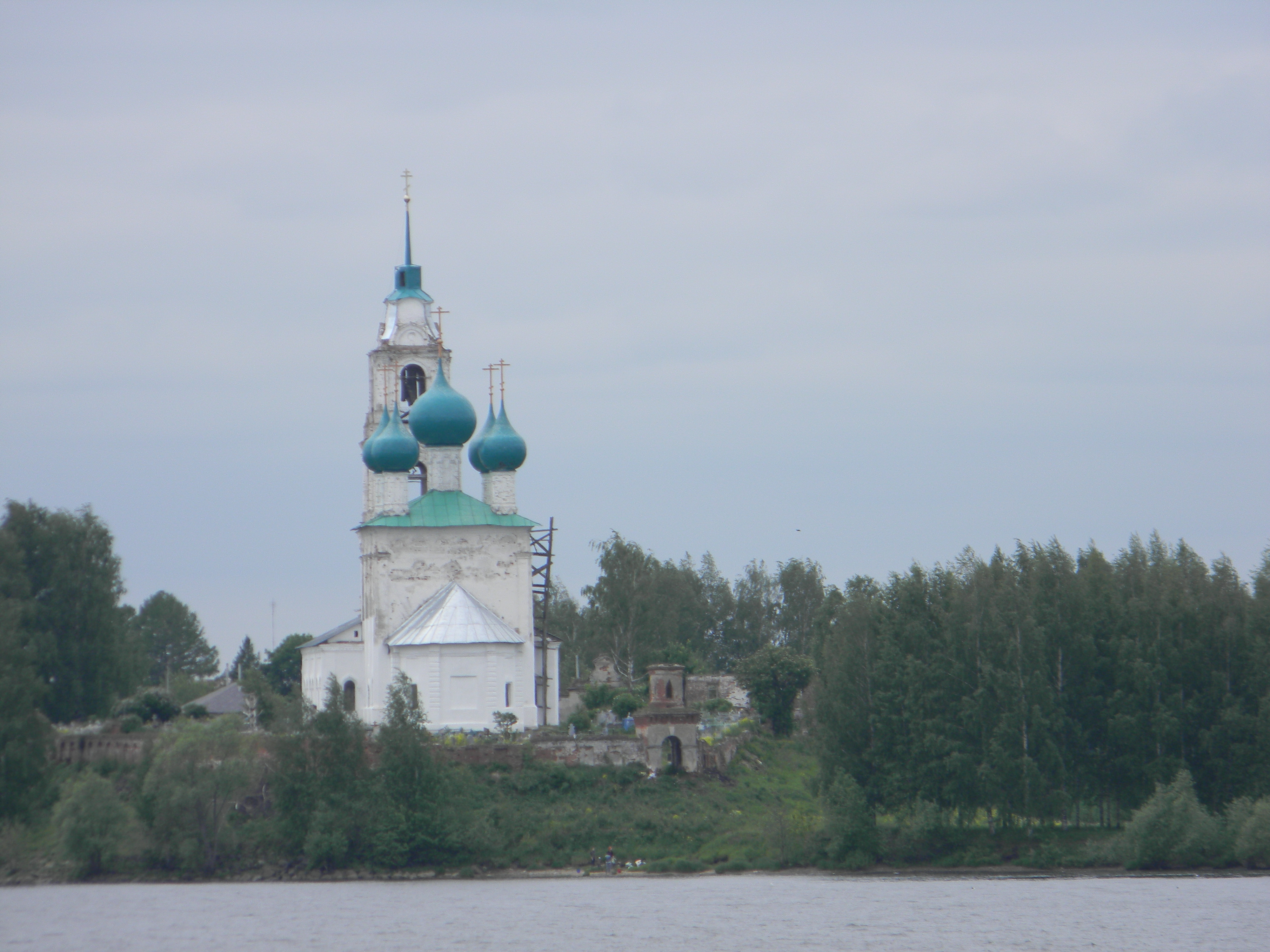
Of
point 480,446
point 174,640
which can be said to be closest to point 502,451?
point 480,446

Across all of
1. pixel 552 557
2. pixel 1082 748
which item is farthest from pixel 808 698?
pixel 1082 748

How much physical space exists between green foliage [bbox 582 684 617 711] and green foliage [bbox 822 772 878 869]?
53.2ft

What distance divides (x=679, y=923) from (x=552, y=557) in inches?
876

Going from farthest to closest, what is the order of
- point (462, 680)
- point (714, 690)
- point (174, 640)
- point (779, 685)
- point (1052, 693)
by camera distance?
point (174, 640) < point (714, 690) < point (779, 685) < point (462, 680) < point (1052, 693)

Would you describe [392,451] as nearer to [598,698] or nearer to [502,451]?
[502,451]

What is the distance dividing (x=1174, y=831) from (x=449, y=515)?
78.9 feet

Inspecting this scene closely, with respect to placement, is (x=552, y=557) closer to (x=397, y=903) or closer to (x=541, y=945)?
Answer: (x=397, y=903)

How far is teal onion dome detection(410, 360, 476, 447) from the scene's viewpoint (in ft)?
194

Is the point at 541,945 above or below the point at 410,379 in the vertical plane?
below

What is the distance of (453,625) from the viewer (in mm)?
55062

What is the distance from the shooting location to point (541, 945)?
115 feet

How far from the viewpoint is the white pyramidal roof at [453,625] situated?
54.7 meters

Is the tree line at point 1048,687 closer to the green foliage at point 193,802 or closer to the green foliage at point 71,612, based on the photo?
the green foliage at point 193,802

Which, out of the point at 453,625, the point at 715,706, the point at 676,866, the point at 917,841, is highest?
the point at 453,625
